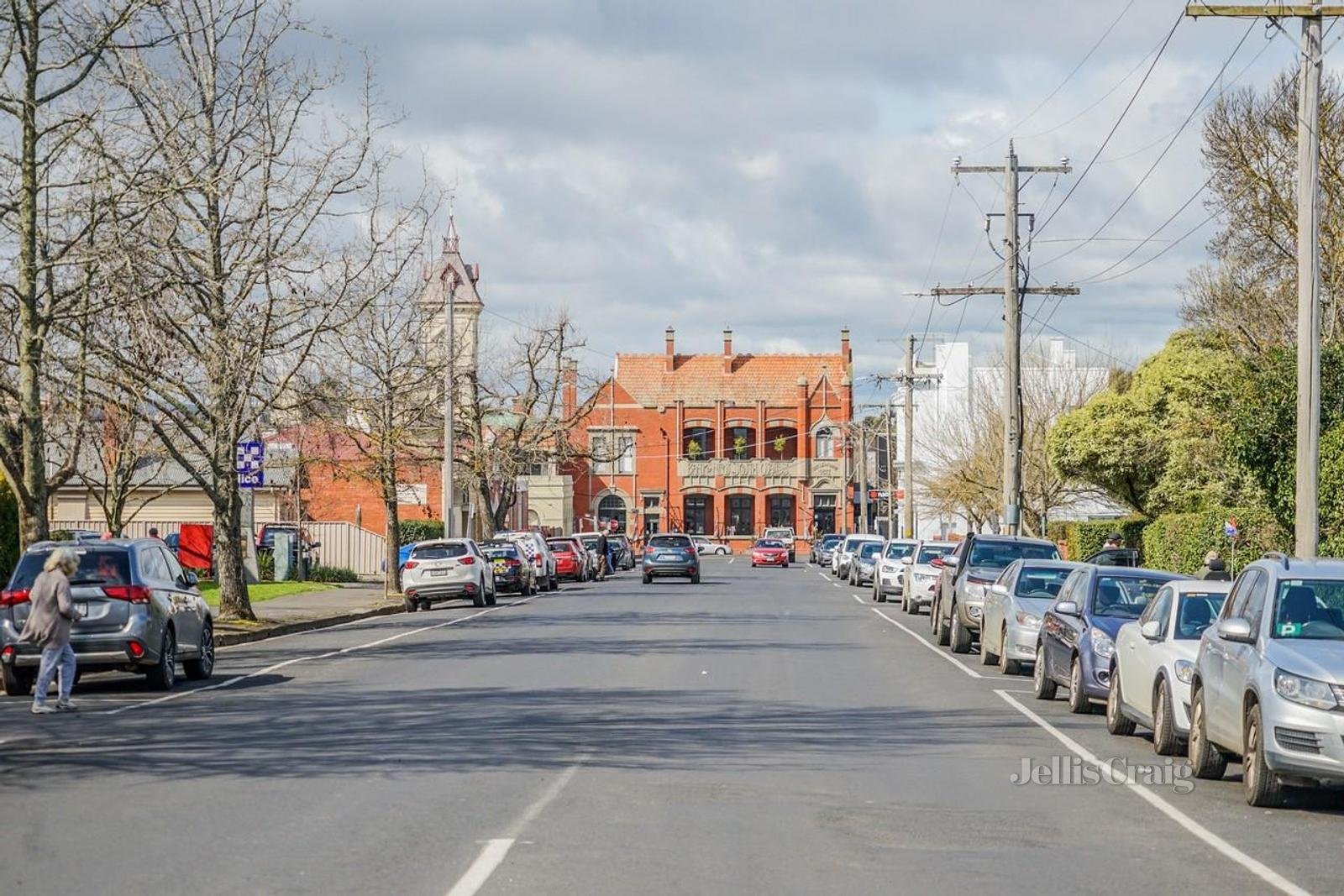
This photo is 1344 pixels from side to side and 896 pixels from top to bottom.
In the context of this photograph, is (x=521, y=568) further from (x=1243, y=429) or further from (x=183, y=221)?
(x=1243, y=429)

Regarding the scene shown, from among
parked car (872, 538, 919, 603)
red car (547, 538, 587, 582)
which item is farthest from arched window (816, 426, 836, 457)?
parked car (872, 538, 919, 603)

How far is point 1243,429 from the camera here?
30.9 m

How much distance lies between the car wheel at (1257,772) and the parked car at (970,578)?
44.4ft

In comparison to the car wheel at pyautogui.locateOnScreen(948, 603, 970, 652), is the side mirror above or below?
above

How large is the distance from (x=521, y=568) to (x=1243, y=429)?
2444 centimetres

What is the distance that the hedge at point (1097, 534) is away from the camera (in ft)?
159

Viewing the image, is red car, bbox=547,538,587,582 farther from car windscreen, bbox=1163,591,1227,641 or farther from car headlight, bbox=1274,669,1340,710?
car headlight, bbox=1274,669,1340,710

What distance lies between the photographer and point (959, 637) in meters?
27.2

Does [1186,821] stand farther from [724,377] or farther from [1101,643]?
[724,377]

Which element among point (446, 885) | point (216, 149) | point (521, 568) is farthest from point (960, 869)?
point (521, 568)

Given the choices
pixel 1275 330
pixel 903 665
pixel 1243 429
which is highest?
pixel 1275 330

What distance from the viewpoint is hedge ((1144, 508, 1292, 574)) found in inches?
1326

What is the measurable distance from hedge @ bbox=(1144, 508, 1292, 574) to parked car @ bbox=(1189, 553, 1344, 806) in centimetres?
1926

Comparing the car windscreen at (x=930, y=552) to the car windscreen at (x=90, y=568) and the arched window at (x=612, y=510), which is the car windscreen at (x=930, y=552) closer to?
the car windscreen at (x=90, y=568)
